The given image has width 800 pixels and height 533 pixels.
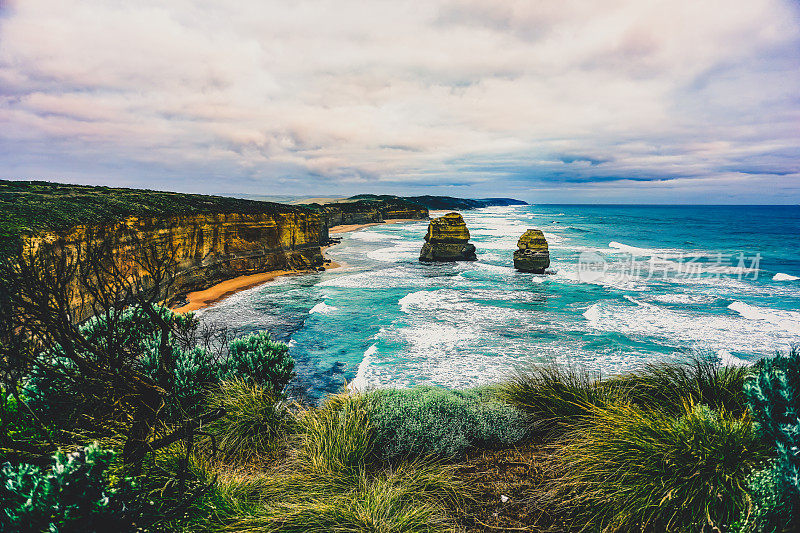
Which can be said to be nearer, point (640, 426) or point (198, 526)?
point (198, 526)

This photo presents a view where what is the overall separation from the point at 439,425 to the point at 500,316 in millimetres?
18371

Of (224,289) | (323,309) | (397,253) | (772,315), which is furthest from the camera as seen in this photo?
(397,253)

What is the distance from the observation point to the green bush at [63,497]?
2.51 m

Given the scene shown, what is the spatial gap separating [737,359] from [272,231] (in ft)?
119

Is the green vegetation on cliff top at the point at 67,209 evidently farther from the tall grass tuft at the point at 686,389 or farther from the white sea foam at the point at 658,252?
the white sea foam at the point at 658,252

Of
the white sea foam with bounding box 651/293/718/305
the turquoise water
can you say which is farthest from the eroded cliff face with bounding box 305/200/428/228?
the white sea foam with bounding box 651/293/718/305

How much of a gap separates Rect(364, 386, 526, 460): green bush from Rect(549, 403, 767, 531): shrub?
3.76 feet

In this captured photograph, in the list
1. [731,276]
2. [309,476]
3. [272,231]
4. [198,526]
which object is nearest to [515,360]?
[309,476]

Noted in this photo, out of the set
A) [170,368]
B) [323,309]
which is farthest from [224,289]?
[170,368]

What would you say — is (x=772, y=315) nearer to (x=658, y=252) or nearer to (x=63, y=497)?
(x=63, y=497)

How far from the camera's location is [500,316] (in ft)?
75.4

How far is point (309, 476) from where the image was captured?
14.7ft

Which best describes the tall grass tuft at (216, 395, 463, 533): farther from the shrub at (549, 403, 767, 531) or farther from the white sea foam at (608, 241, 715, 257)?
the white sea foam at (608, 241, 715, 257)

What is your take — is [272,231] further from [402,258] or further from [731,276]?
[731,276]
